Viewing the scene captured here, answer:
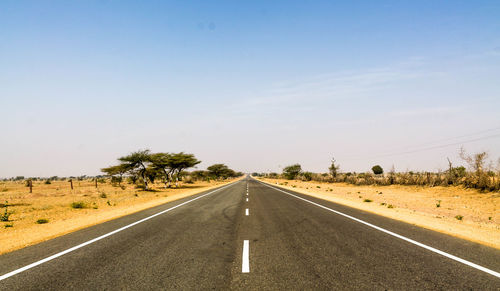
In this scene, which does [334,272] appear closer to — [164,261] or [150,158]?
[164,261]

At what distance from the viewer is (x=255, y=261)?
4.85 metres

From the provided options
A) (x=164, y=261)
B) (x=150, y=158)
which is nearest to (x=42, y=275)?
(x=164, y=261)

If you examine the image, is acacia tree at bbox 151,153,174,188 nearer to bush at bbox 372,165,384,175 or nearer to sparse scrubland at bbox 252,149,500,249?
sparse scrubland at bbox 252,149,500,249

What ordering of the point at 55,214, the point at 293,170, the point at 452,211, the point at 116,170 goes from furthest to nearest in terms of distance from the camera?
1. the point at 293,170
2. the point at 116,170
3. the point at 55,214
4. the point at 452,211

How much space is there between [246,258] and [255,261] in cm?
25

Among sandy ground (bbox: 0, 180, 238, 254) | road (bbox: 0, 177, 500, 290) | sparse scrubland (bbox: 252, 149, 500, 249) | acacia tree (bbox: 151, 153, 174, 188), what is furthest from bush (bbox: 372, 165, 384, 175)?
road (bbox: 0, 177, 500, 290)

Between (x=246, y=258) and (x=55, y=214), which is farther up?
(x=246, y=258)

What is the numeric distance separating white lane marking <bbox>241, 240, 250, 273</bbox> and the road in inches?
0.7

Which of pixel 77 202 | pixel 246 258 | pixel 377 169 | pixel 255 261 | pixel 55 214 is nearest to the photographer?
pixel 255 261

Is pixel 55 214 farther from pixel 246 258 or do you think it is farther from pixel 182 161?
pixel 182 161

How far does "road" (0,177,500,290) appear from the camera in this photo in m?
3.87

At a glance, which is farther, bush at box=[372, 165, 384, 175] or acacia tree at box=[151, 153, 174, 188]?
bush at box=[372, 165, 384, 175]

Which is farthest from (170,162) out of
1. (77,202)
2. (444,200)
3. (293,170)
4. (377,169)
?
(377,169)

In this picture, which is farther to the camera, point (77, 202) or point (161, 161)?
point (161, 161)
